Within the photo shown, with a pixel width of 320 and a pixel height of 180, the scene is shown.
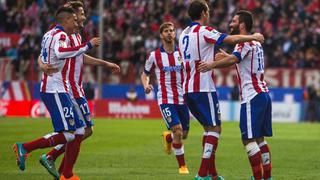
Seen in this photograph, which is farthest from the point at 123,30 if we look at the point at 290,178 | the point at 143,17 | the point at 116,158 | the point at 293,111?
the point at 290,178

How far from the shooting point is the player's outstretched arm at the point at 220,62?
12078 mm

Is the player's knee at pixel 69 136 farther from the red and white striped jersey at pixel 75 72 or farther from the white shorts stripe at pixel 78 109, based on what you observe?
the red and white striped jersey at pixel 75 72

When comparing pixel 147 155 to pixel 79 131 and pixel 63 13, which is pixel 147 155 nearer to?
pixel 79 131

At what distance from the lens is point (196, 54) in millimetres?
12781

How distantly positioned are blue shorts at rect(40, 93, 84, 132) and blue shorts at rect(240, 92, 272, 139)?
8.45ft

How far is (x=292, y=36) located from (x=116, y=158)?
68.9 feet

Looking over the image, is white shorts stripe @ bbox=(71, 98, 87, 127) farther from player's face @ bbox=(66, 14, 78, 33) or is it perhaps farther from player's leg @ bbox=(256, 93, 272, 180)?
player's leg @ bbox=(256, 93, 272, 180)

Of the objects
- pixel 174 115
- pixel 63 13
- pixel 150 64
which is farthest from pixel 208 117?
pixel 150 64

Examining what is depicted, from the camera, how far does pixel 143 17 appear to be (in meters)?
40.8

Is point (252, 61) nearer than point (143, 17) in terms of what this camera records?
Yes

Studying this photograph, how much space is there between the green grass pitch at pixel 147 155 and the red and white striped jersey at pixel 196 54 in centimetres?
192

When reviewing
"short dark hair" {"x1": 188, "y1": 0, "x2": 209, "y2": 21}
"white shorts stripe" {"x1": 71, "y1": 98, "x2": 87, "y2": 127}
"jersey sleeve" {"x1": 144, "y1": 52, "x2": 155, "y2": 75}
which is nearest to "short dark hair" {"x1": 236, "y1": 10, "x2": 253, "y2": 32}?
"short dark hair" {"x1": 188, "y1": 0, "x2": 209, "y2": 21}

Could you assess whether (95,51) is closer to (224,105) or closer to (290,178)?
(224,105)

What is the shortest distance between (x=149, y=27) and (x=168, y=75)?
2350 cm
